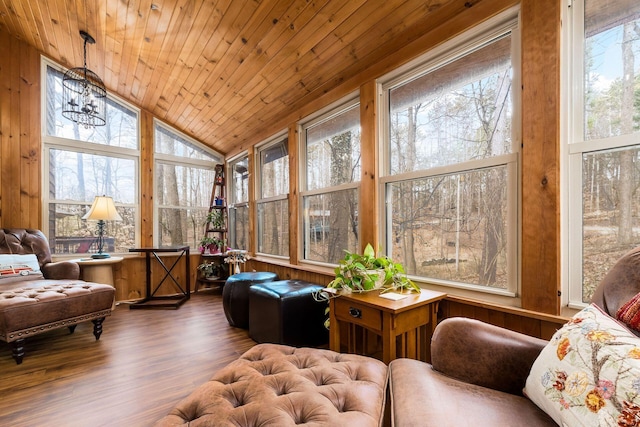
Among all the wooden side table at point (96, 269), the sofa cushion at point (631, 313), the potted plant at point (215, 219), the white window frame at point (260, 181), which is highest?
the white window frame at point (260, 181)

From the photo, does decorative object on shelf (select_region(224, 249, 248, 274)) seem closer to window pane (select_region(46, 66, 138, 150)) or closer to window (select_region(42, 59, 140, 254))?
window (select_region(42, 59, 140, 254))

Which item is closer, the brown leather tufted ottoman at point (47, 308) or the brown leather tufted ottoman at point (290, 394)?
the brown leather tufted ottoman at point (290, 394)

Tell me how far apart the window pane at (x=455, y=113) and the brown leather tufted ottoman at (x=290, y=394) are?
134 centimetres

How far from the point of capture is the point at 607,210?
1241mm

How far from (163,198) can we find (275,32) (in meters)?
3.28

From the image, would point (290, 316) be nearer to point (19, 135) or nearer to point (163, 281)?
point (163, 281)

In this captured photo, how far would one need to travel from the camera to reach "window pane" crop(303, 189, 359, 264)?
8.30 ft

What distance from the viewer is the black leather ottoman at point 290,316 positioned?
217cm

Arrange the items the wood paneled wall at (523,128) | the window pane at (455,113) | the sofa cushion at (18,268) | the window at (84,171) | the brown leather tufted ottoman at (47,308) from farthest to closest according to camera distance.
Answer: the window at (84,171) → the sofa cushion at (18,268) → the brown leather tufted ottoman at (47,308) → the window pane at (455,113) → the wood paneled wall at (523,128)

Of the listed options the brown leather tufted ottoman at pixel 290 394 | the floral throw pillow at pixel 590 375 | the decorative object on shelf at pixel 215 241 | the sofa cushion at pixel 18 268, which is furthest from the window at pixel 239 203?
the floral throw pillow at pixel 590 375

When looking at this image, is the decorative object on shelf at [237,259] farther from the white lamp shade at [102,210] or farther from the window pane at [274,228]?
the white lamp shade at [102,210]

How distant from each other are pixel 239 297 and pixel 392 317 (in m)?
1.86

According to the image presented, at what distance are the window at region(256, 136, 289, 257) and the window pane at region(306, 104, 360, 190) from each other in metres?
0.52

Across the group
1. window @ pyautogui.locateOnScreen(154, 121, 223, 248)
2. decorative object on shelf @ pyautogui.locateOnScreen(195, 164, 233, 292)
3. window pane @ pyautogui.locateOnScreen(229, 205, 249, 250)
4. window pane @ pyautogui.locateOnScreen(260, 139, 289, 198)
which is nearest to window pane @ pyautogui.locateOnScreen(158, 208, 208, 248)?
window @ pyautogui.locateOnScreen(154, 121, 223, 248)
